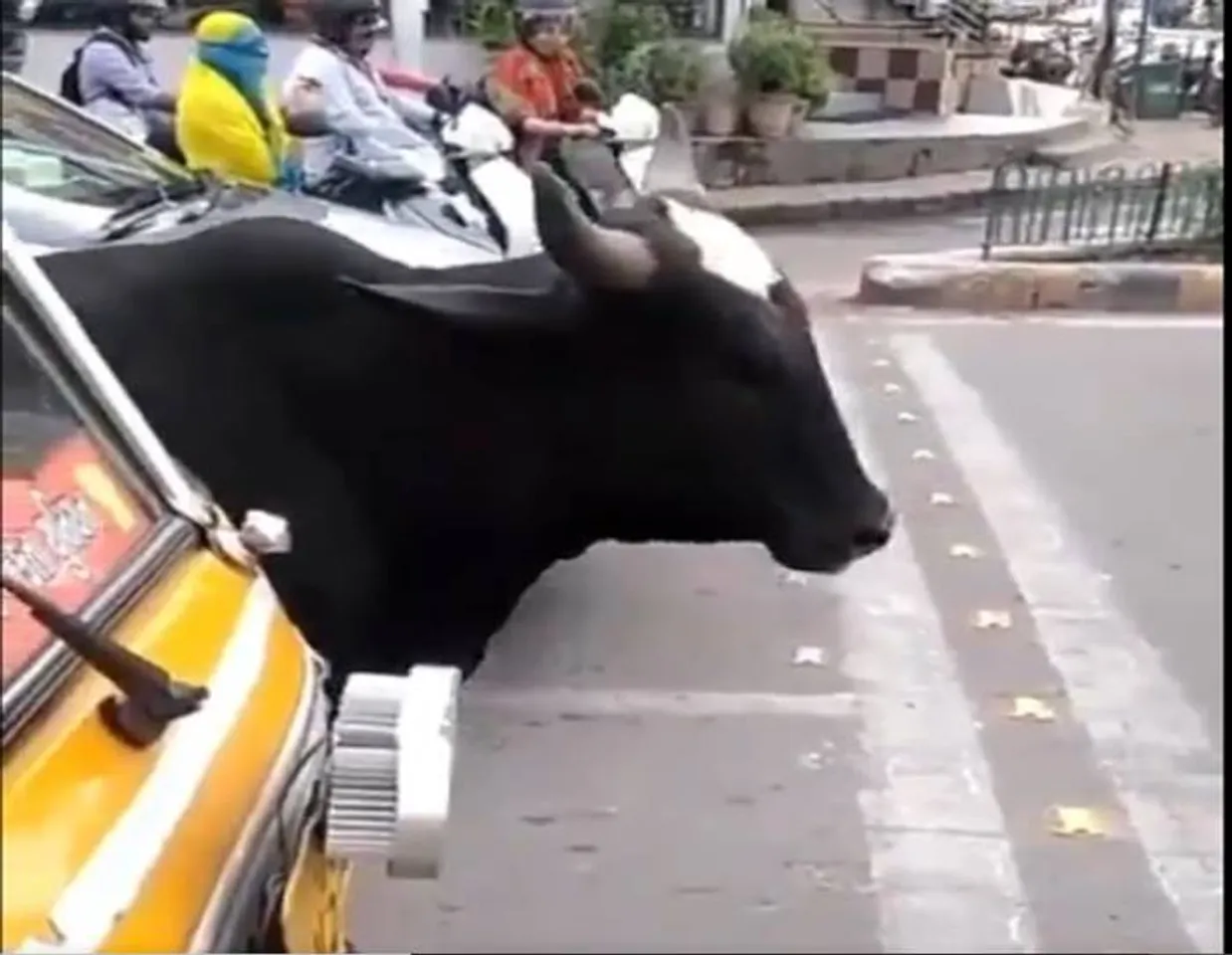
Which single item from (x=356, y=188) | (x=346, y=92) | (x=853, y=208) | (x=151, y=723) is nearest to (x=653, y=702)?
(x=356, y=188)

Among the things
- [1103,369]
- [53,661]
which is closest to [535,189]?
[53,661]

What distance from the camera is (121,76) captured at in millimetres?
5406

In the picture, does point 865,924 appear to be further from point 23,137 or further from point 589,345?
point 589,345

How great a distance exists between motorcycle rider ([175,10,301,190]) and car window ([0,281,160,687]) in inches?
116

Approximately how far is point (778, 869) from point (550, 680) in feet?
5.12

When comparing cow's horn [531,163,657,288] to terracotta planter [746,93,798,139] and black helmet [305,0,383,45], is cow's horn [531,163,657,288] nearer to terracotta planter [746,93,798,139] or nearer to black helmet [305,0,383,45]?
terracotta planter [746,93,798,139]

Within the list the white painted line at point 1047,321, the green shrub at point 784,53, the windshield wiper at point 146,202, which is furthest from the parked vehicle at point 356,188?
the white painted line at point 1047,321

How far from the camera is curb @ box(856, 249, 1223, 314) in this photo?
Result: 4.52 metres

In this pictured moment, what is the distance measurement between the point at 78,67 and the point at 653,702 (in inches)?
80.3

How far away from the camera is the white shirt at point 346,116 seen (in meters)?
5.61

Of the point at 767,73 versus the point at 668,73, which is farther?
the point at 668,73

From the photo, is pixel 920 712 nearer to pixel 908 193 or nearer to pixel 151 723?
pixel 908 193

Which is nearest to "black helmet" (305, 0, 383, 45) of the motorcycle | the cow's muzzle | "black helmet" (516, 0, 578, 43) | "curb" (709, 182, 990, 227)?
the motorcycle

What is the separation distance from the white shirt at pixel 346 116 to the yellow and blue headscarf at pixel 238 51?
0.50m
